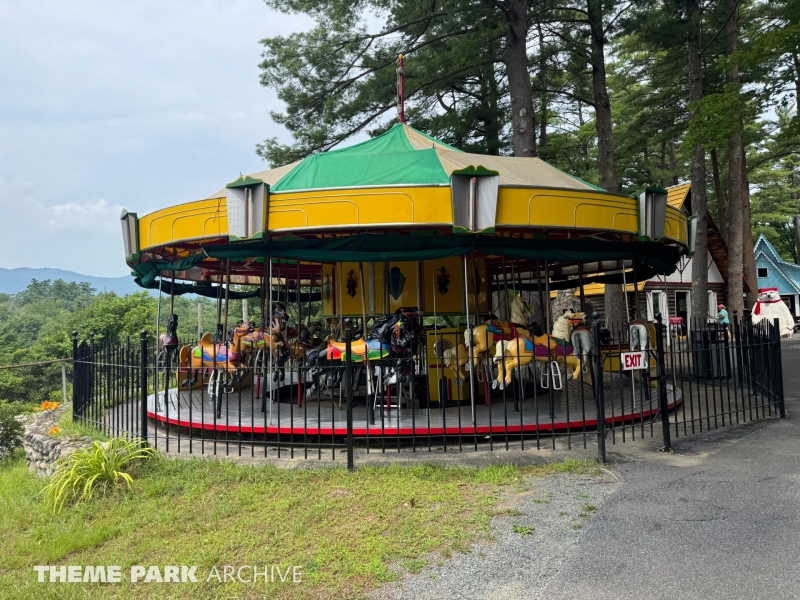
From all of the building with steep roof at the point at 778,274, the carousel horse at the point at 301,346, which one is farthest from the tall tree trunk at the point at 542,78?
the building with steep roof at the point at 778,274

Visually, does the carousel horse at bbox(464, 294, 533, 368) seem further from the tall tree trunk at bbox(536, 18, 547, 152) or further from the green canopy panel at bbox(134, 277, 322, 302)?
the tall tree trunk at bbox(536, 18, 547, 152)

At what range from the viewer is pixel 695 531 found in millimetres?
4512

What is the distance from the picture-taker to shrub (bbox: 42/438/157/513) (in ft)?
18.7

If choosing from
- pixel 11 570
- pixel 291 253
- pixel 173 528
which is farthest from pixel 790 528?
pixel 291 253

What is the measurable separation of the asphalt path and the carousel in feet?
3.79

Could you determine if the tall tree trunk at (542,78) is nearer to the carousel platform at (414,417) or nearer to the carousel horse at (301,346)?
the carousel horse at (301,346)

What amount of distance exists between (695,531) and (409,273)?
281 inches

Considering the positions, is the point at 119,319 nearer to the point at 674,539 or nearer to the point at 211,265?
the point at 211,265

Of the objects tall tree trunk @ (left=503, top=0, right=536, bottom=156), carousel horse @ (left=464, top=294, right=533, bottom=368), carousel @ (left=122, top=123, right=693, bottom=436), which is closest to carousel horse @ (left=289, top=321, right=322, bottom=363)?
carousel @ (left=122, top=123, right=693, bottom=436)

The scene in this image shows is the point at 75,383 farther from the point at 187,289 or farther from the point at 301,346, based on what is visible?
the point at 187,289

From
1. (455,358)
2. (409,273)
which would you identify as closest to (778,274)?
(409,273)

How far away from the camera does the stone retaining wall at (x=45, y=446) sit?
296 inches

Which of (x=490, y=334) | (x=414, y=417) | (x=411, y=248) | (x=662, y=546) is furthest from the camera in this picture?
(x=490, y=334)

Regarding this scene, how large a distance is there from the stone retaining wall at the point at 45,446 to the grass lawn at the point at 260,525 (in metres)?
0.96
